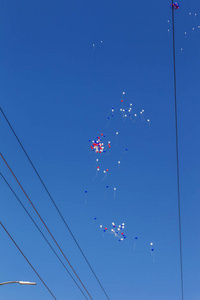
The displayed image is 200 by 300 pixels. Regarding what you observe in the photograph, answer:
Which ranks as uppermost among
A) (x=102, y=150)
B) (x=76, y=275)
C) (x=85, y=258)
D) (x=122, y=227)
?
(x=102, y=150)

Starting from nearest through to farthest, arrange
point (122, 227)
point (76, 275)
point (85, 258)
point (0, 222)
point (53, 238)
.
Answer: point (0, 222) < point (53, 238) < point (76, 275) < point (85, 258) < point (122, 227)

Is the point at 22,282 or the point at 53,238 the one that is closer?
the point at 22,282

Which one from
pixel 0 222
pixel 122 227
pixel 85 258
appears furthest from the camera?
pixel 122 227

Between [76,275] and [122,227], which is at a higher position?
[122,227]

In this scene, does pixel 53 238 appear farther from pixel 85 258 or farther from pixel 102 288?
pixel 102 288

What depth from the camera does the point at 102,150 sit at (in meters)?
12.8

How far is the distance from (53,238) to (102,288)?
15.1 feet

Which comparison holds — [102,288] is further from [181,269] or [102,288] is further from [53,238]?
[53,238]

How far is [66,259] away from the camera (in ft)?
31.8

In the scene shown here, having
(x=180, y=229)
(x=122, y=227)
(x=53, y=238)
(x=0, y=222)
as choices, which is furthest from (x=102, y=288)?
(x=0, y=222)

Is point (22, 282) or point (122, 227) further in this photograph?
point (122, 227)

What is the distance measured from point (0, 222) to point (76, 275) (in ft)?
8.61

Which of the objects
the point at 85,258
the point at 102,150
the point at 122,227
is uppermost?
the point at 102,150

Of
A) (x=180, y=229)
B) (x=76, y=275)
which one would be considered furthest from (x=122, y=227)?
(x=76, y=275)
